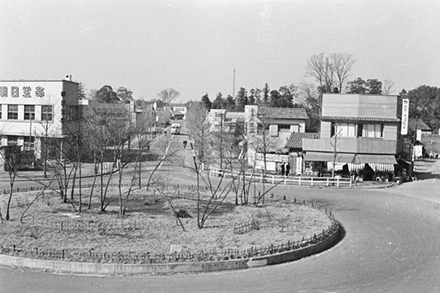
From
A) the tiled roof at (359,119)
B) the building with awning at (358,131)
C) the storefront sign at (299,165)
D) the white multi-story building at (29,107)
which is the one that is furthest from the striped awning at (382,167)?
the white multi-story building at (29,107)

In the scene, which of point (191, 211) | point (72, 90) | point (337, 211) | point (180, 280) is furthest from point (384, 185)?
point (72, 90)

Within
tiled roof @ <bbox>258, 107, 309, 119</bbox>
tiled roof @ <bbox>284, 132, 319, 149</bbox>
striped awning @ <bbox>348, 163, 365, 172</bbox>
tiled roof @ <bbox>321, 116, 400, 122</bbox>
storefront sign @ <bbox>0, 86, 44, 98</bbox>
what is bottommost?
striped awning @ <bbox>348, 163, 365, 172</bbox>

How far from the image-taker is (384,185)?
32188 millimetres

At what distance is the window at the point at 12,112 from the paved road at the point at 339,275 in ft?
104

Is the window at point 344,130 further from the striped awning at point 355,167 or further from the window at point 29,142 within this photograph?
the window at point 29,142

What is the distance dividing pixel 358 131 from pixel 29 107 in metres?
27.1

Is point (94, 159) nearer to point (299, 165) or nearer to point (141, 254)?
point (141, 254)

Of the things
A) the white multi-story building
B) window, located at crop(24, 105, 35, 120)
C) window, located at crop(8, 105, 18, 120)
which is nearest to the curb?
the white multi-story building

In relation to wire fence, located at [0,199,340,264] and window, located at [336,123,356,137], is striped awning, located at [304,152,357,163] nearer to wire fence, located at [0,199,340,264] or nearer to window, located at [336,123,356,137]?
window, located at [336,123,356,137]

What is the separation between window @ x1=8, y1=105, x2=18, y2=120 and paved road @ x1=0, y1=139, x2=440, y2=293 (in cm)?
3157

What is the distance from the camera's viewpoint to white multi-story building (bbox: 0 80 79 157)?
41656mm

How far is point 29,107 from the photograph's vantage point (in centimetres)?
4216

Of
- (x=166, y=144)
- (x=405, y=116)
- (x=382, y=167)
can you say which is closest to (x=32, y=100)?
(x=166, y=144)

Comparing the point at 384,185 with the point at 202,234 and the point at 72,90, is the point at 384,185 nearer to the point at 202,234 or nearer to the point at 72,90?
the point at 202,234
